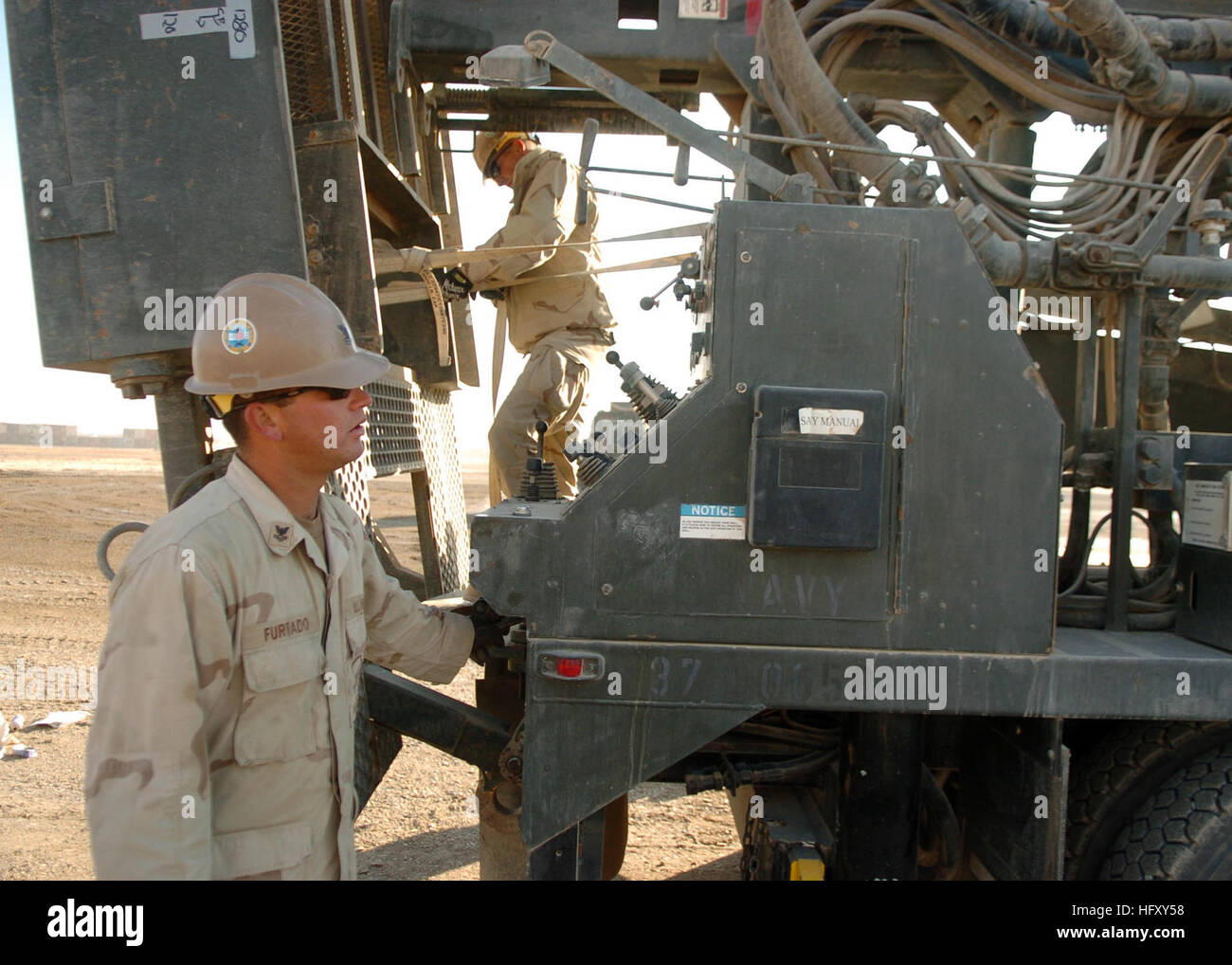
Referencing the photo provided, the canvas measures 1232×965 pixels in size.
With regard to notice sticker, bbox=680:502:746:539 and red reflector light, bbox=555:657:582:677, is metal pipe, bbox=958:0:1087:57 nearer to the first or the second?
notice sticker, bbox=680:502:746:539

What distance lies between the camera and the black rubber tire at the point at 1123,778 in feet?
7.80

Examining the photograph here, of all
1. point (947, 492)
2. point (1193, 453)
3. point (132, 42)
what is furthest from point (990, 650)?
point (132, 42)

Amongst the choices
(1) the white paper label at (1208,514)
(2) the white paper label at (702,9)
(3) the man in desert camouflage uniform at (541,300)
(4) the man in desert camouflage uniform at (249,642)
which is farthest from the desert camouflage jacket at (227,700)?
(1) the white paper label at (1208,514)

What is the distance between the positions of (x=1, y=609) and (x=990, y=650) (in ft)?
27.1

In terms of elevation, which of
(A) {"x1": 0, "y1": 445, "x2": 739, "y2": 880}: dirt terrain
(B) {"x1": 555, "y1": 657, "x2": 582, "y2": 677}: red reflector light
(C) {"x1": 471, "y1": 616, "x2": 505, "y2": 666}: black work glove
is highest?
(B) {"x1": 555, "y1": 657, "x2": 582, "y2": 677}: red reflector light

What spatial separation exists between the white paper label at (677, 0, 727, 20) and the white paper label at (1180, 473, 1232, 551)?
1.96m

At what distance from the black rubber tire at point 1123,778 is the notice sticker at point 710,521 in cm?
123

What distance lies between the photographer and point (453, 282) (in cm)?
382

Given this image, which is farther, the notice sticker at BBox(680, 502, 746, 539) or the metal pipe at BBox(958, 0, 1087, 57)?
the metal pipe at BBox(958, 0, 1087, 57)

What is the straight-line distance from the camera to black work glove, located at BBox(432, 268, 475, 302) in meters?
3.81

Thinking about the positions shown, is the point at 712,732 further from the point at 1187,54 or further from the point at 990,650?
the point at 1187,54

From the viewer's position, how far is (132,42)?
2.49m

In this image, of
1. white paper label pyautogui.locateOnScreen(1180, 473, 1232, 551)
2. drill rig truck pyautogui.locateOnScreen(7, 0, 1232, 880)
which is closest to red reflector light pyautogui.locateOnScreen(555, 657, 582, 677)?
drill rig truck pyautogui.locateOnScreen(7, 0, 1232, 880)

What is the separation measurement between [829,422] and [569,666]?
797mm
